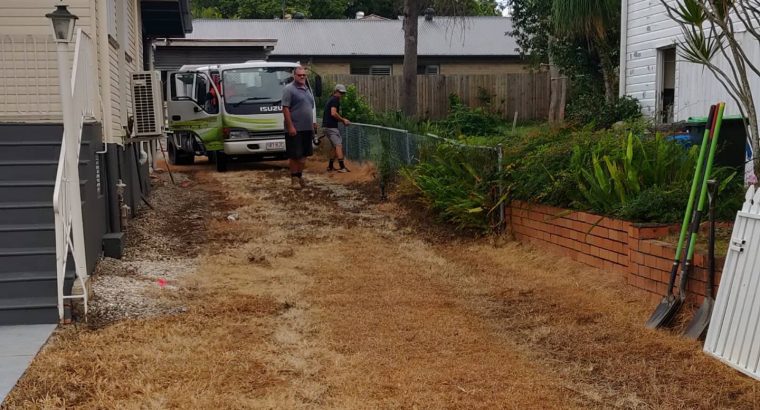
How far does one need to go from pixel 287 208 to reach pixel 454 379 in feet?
22.3

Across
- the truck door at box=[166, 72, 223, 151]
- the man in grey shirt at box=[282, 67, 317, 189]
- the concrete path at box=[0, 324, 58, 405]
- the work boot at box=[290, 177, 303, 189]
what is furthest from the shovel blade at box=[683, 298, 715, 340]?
the truck door at box=[166, 72, 223, 151]

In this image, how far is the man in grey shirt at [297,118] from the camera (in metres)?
12.5

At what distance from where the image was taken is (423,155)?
33.8 feet

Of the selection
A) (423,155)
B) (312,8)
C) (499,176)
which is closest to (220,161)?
(423,155)

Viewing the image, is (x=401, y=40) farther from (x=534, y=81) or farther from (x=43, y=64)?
(x=43, y=64)

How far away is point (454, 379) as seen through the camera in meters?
4.52

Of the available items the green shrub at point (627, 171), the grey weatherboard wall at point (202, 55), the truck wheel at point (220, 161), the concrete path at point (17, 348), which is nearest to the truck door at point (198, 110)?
the truck wheel at point (220, 161)

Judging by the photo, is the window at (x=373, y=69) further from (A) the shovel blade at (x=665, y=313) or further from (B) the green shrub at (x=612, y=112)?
(A) the shovel blade at (x=665, y=313)

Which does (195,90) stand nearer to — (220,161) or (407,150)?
(220,161)

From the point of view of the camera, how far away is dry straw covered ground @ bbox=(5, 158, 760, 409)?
4.32 meters

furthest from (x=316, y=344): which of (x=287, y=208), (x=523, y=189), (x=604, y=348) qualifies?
(x=287, y=208)

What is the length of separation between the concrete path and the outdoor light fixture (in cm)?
200

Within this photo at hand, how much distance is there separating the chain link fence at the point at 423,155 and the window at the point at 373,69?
61.3 ft

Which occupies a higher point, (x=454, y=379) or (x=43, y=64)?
(x=43, y=64)
